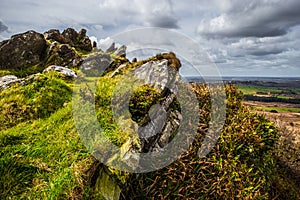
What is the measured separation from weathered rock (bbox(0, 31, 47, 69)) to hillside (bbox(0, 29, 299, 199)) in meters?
5.17

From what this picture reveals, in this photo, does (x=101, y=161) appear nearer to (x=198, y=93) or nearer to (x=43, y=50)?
(x=198, y=93)

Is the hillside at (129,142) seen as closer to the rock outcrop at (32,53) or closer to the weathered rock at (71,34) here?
the rock outcrop at (32,53)

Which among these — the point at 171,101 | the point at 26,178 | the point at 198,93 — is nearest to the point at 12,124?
the point at 26,178

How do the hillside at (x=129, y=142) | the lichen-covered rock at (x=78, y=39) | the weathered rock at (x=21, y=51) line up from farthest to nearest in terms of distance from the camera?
the lichen-covered rock at (x=78, y=39) < the weathered rock at (x=21, y=51) < the hillside at (x=129, y=142)

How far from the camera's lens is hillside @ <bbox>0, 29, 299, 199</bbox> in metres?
4.17

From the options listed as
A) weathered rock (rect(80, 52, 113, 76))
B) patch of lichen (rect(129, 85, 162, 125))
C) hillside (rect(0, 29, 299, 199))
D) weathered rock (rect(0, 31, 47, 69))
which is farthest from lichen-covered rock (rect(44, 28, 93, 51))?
patch of lichen (rect(129, 85, 162, 125))

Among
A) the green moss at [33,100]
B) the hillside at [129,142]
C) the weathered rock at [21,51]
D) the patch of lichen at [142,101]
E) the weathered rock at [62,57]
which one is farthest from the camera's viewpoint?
the weathered rock at [62,57]

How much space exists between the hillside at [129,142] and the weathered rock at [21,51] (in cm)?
517

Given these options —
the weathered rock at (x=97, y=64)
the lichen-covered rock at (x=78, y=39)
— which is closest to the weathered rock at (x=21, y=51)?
the weathered rock at (x=97, y=64)

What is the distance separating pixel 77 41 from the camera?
23.9 meters

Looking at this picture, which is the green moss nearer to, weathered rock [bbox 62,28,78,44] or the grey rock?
the grey rock

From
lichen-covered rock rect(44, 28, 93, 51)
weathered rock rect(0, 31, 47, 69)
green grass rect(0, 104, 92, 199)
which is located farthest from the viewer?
lichen-covered rock rect(44, 28, 93, 51)

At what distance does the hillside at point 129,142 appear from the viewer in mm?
4168

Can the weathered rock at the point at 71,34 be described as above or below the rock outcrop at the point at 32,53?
above
